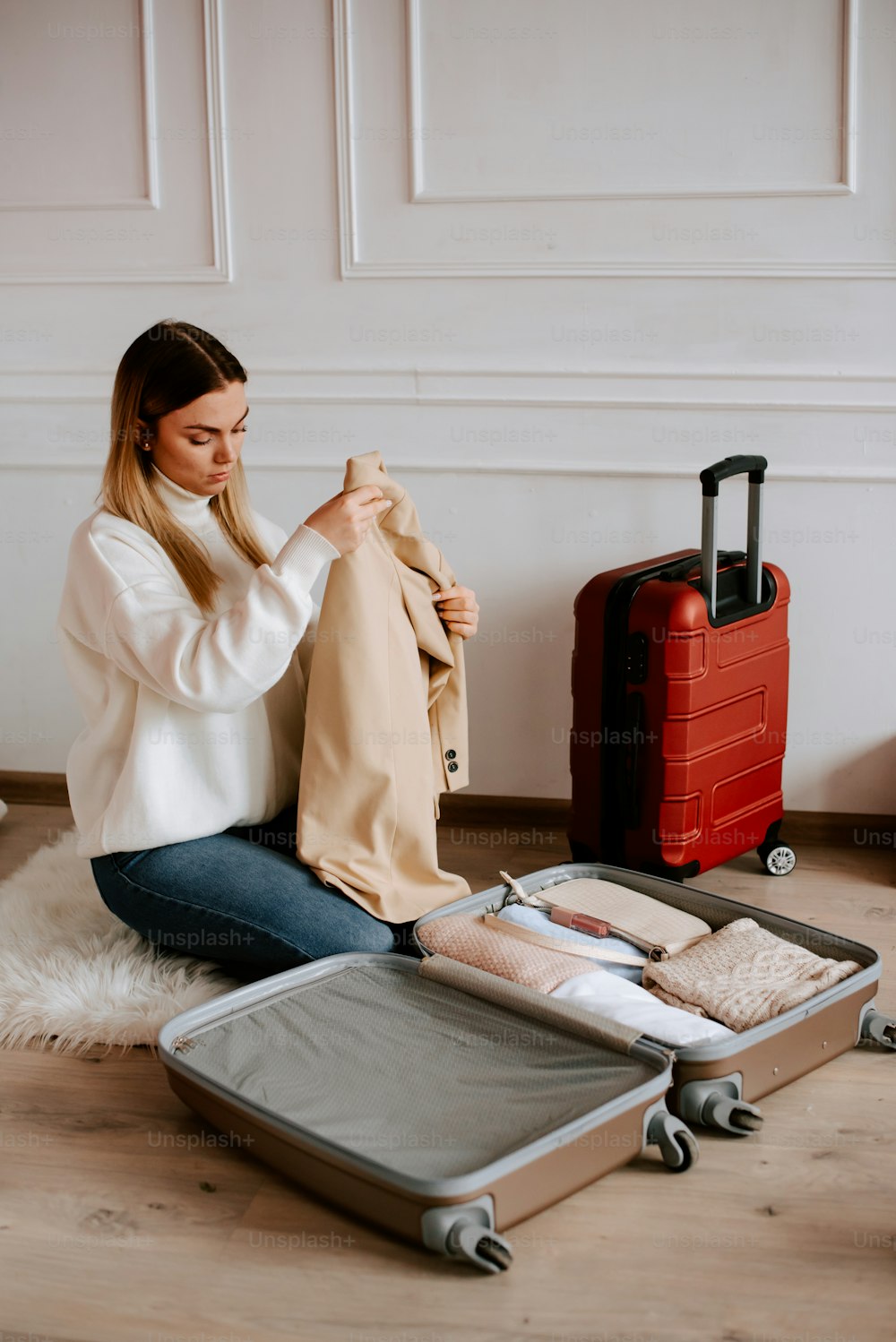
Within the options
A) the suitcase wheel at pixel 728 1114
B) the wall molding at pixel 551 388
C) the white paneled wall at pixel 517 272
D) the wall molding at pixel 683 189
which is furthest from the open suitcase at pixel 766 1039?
the wall molding at pixel 683 189

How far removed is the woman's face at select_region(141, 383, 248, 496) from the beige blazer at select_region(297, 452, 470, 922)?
0.20 metres

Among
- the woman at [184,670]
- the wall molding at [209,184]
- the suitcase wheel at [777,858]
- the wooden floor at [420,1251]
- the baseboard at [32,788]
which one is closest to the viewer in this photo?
the wooden floor at [420,1251]

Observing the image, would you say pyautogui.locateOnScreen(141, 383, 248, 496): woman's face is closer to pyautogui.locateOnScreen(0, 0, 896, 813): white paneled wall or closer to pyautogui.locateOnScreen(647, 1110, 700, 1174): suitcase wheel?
pyautogui.locateOnScreen(0, 0, 896, 813): white paneled wall

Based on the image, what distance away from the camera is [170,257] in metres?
2.91

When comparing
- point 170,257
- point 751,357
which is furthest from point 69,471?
point 751,357

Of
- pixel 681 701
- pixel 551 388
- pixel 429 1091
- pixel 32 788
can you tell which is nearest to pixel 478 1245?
pixel 429 1091

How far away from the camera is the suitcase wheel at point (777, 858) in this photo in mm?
A: 2664

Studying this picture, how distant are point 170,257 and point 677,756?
5.25 feet

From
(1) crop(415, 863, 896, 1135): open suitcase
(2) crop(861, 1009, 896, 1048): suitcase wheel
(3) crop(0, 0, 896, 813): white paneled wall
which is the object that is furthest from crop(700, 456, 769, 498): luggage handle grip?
(2) crop(861, 1009, 896, 1048): suitcase wheel

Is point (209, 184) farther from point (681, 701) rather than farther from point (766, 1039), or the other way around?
point (766, 1039)

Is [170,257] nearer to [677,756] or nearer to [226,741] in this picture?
[226,741]

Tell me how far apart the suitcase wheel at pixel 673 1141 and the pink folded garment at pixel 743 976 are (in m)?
0.23

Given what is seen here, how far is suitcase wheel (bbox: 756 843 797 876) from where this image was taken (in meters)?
2.66

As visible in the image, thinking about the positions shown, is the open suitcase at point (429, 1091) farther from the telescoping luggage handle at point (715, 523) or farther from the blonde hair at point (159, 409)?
the telescoping luggage handle at point (715, 523)
